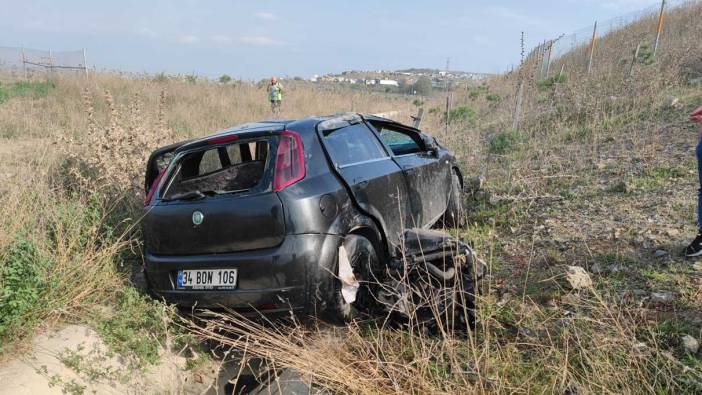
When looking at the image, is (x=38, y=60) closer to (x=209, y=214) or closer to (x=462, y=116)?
(x=462, y=116)

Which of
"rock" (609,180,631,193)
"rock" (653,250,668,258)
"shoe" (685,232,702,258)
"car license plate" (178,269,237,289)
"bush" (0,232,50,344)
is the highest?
"rock" (609,180,631,193)

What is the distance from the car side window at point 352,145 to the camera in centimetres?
360

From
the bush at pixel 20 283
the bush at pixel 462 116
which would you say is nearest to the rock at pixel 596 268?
the bush at pixel 20 283

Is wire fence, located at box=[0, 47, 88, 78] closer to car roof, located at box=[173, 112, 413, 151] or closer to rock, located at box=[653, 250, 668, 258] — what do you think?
car roof, located at box=[173, 112, 413, 151]

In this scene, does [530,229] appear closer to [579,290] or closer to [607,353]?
[579,290]

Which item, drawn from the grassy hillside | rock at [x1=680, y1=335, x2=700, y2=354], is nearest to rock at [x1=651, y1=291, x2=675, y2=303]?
the grassy hillside

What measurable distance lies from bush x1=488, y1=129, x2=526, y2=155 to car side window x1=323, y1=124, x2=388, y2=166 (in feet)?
17.3

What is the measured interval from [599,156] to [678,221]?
295cm

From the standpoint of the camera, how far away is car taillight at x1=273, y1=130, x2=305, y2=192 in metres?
3.10

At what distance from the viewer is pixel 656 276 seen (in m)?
3.49

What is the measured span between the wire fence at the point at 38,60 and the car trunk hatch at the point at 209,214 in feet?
58.3

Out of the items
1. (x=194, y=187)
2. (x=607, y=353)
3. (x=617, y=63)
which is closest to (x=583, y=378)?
(x=607, y=353)

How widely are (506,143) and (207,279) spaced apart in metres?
7.19

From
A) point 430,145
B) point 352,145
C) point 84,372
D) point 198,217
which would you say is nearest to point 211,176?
point 198,217
